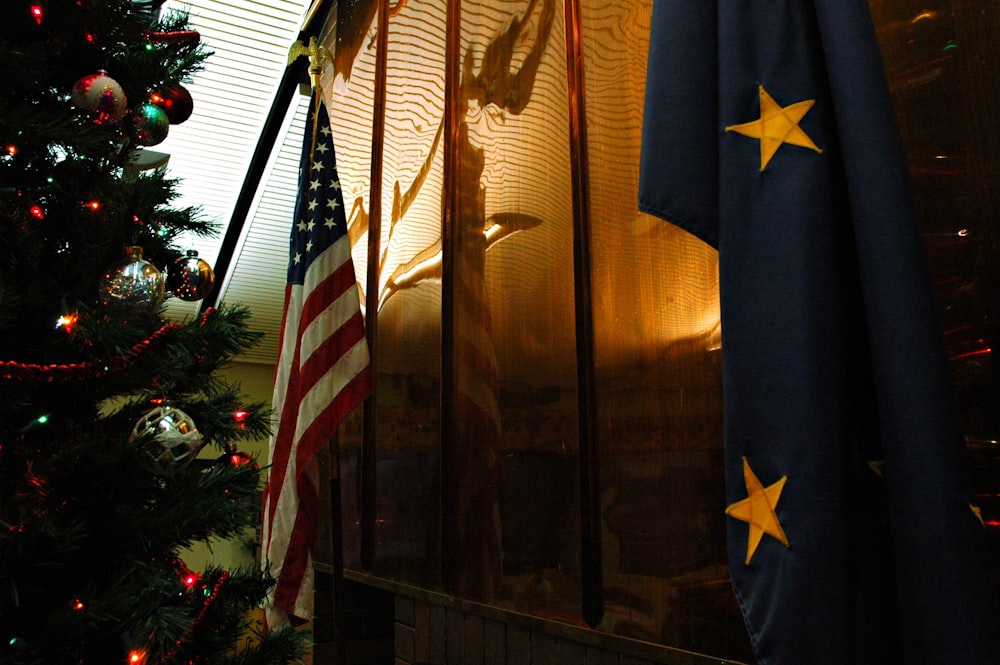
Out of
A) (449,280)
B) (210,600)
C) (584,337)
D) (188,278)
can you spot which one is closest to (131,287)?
(188,278)

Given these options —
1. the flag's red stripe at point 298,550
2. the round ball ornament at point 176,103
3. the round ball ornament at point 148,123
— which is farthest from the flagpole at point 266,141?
the round ball ornament at point 148,123

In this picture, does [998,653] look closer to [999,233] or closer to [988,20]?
[999,233]

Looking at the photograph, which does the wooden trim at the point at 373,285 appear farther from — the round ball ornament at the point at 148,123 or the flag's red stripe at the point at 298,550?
the round ball ornament at the point at 148,123

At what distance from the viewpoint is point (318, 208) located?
3.02 meters

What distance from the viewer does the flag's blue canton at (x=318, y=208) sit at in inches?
117

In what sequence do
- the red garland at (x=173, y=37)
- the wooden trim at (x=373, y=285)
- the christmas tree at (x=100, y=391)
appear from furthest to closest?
the wooden trim at (x=373, y=285)
the red garland at (x=173, y=37)
the christmas tree at (x=100, y=391)

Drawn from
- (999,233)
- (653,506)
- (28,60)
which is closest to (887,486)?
(999,233)

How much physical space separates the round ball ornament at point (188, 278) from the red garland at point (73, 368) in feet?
1.12

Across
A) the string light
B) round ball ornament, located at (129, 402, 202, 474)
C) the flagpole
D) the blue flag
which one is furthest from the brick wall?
the flagpole

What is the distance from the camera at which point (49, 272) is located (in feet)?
4.40

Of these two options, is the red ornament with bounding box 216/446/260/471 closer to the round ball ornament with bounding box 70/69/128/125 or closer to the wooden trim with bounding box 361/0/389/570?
the round ball ornament with bounding box 70/69/128/125

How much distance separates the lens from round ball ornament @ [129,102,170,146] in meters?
1.56

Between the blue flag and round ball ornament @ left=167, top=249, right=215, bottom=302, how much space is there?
3.75 ft

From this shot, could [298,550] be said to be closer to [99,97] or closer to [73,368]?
[73,368]
